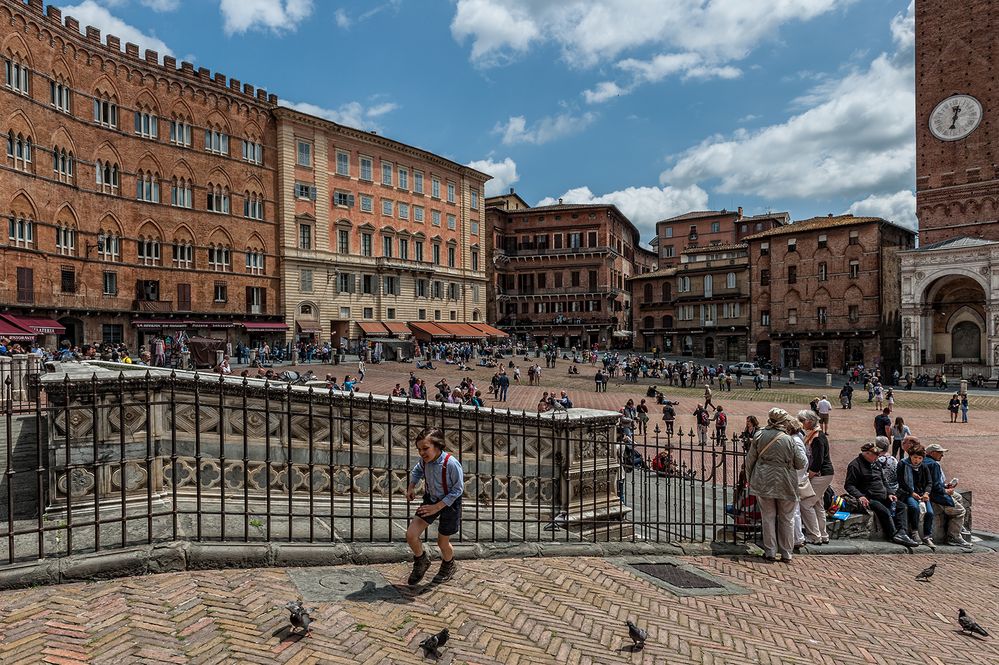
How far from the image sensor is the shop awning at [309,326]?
153 feet

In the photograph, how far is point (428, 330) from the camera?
52.5 meters

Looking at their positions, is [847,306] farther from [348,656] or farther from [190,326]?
[348,656]

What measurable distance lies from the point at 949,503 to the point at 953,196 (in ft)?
168

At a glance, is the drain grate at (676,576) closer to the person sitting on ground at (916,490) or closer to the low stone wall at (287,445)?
the low stone wall at (287,445)

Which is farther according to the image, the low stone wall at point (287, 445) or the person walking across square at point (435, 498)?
the low stone wall at point (287, 445)

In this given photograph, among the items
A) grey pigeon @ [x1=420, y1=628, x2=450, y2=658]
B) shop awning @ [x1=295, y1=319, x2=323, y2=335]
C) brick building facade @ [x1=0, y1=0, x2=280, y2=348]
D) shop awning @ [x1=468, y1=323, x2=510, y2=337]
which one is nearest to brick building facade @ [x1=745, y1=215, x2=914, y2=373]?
shop awning @ [x1=468, y1=323, x2=510, y2=337]

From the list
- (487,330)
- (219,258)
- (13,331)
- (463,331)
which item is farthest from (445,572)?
(487,330)

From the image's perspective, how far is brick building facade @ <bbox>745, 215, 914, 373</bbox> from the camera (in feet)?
166

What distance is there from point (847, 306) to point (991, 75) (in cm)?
2052

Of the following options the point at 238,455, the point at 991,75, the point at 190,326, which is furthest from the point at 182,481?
the point at 991,75

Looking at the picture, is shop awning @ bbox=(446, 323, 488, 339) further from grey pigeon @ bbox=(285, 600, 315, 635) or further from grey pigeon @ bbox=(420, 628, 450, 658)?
grey pigeon @ bbox=(420, 628, 450, 658)

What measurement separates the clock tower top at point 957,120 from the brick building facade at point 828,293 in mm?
4336

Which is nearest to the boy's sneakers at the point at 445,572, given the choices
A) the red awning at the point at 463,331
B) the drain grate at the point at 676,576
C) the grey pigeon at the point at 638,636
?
the grey pigeon at the point at 638,636

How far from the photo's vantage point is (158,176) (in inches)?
1571
